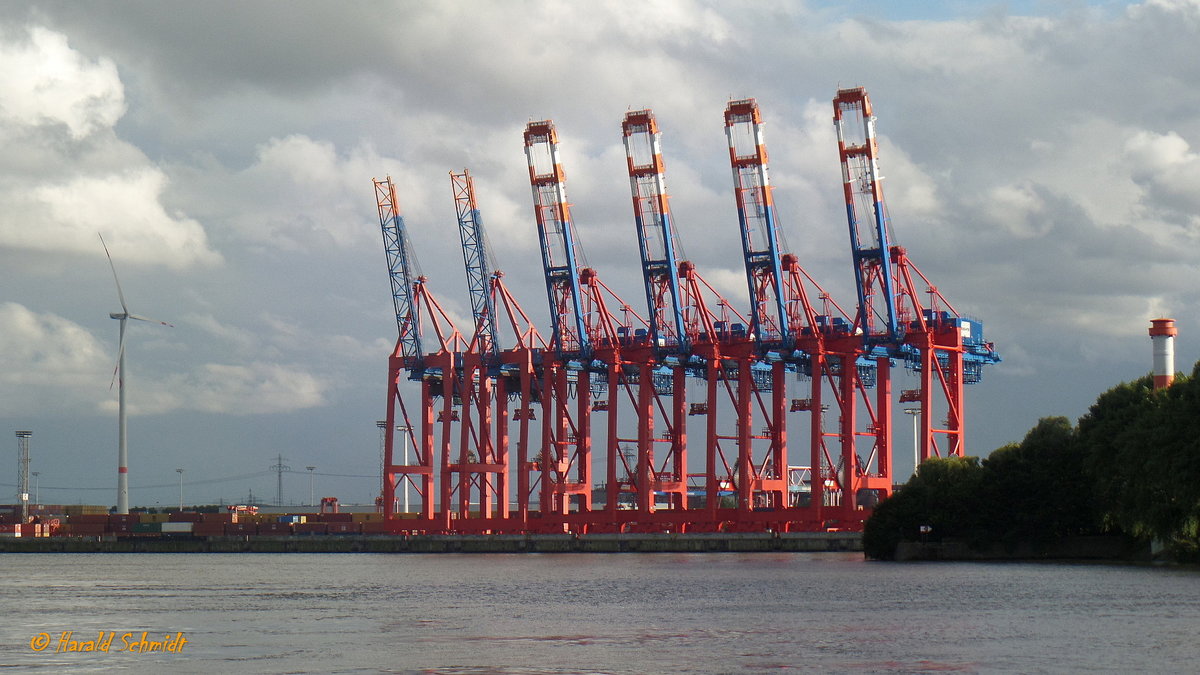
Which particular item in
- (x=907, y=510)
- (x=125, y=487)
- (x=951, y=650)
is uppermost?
(x=125, y=487)

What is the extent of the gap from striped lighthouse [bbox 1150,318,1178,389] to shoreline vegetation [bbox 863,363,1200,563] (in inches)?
35.8

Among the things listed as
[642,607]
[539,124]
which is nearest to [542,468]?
[539,124]

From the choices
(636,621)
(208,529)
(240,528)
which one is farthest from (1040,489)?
(208,529)

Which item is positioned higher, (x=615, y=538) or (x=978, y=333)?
(x=978, y=333)

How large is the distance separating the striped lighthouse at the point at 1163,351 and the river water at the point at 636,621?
10.2 metres

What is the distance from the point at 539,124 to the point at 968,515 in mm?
50220

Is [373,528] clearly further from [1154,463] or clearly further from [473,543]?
[1154,463]

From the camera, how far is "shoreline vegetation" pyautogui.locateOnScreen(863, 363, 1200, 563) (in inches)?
2761

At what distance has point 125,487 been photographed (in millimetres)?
164500

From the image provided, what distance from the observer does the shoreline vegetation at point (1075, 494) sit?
70125mm

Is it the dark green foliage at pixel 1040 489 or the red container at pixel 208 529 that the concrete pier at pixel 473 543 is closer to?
the red container at pixel 208 529

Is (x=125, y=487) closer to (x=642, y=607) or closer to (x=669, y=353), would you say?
(x=669, y=353)

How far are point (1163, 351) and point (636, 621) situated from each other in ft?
135

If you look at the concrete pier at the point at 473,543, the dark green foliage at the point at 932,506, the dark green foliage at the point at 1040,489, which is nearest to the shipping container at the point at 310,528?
A: the concrete pier at the point at 473,543
